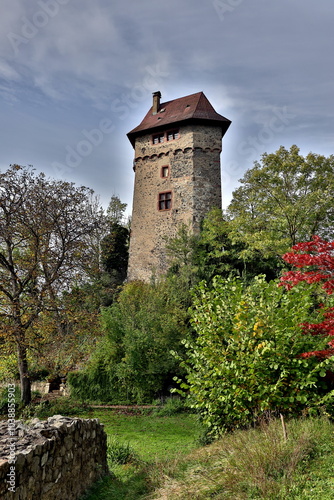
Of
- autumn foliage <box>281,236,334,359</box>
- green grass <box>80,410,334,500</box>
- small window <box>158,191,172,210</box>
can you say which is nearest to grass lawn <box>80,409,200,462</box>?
green grass <box>80,410,334,500</box>

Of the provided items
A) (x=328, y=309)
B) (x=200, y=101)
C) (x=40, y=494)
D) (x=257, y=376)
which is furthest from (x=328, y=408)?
(x=200, y=101)

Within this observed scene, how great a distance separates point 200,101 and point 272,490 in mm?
26763

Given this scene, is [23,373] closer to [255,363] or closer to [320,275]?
[255,363]

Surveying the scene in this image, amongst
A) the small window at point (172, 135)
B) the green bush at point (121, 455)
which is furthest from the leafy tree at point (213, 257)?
the green bush at point (121, 455)

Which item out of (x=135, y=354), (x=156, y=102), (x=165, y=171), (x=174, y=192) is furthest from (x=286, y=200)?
(x=156, y=102)

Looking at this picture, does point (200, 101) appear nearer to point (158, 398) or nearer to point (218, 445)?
point (158, 398)

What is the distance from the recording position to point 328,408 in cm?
633

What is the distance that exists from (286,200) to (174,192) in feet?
27.7

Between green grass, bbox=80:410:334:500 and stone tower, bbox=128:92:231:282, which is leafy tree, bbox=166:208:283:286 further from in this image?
green grass, bbox=80:410:334:500

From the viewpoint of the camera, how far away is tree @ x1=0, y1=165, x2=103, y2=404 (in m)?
13.9

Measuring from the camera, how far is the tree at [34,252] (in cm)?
1385

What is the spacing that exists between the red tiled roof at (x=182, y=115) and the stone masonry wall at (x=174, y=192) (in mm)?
652

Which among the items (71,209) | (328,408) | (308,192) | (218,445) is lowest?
(218,445)

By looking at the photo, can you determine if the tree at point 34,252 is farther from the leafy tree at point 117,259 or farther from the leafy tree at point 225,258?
the leafy tree at point 117,259
